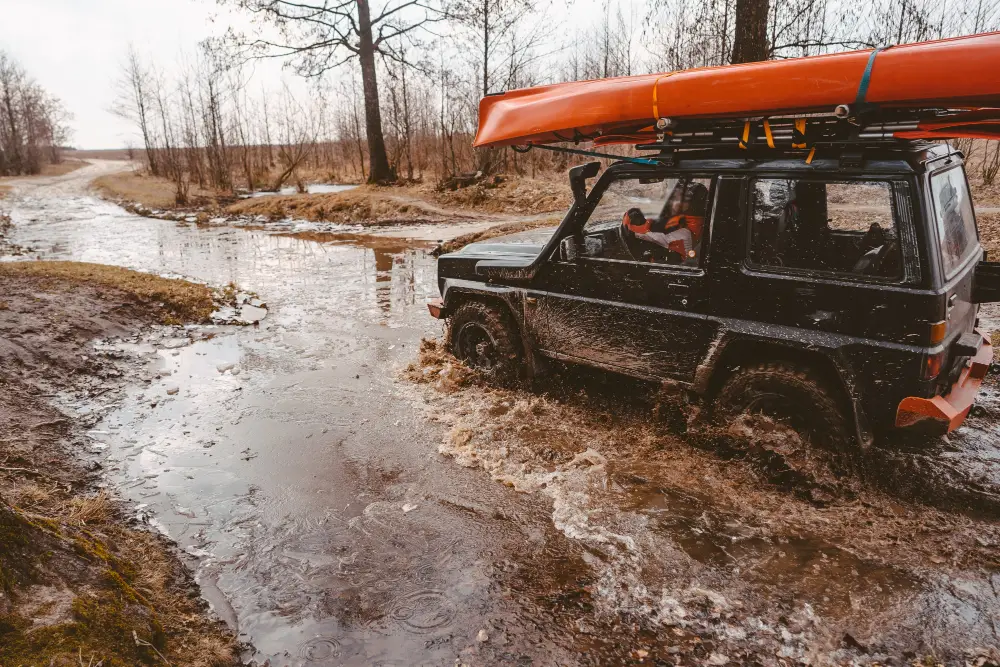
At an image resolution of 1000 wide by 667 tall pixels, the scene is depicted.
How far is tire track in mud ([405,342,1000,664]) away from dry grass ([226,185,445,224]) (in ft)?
46.4

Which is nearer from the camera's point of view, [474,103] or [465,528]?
[465,528]

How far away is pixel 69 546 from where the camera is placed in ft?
8.80

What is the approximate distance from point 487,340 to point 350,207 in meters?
15.2

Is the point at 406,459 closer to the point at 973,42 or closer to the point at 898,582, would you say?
the point at 898,582

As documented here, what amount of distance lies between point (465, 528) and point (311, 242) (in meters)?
12.5

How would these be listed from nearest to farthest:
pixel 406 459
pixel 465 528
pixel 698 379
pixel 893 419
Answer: pixel 893 419
pixel 465 528
pixel 698 379
pixel 406 459

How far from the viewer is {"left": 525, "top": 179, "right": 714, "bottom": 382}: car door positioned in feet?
13.1

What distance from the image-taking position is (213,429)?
494cm

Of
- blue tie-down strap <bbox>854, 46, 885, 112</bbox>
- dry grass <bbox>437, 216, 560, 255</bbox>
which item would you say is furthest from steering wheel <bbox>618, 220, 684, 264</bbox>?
dry grass <bbox>437, 216, 560, 255</bbox>

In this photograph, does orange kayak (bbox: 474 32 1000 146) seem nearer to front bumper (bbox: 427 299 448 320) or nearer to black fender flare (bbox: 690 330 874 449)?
black fender flare (bbox: 690 330 874 449)

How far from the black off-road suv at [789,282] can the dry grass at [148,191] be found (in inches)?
973

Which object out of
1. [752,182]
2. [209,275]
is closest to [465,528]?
[752,182]

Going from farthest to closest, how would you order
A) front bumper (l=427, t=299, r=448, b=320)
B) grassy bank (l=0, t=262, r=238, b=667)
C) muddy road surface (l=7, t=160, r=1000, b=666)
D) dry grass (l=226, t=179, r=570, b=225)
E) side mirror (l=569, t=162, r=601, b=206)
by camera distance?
dry grass (l=226, t=179, r=570, b=225) < front bumper (l=427, t=299, r=448, b=320) < side mirror (l=569, t=162, r=601, b=206) < muddy road surface (l=7, t=160, r=1000, b=666) < grassy bank (l=0, t=262, r=238, b=667)

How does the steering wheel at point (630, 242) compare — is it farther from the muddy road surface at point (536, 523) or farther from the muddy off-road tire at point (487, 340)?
the muddy off-road tire at point (487, 340)
